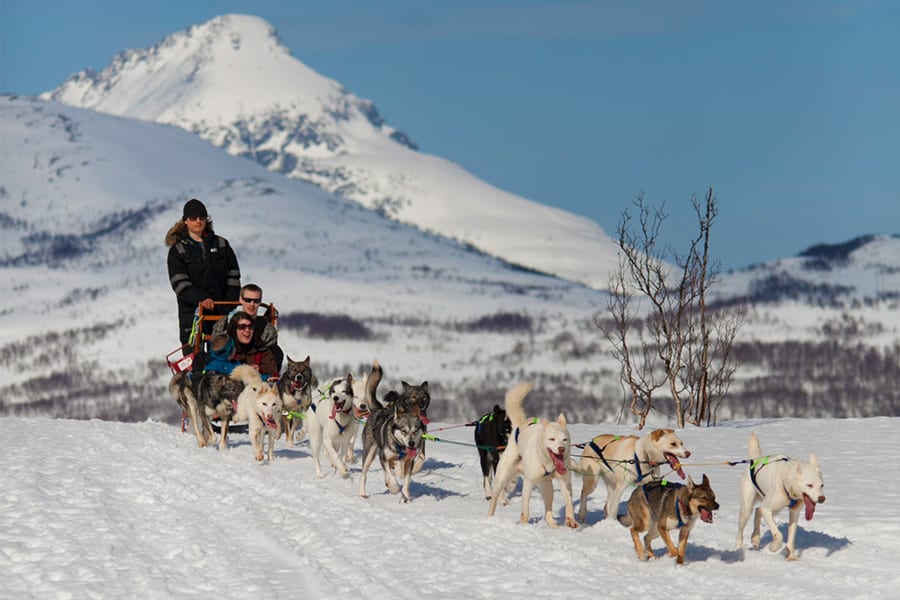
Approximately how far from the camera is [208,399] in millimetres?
15219

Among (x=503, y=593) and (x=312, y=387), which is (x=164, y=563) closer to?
(x=503, y=593)

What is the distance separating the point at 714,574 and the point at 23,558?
488 centimetres

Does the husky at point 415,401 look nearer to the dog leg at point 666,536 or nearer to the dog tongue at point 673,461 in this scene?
the dog tongue at point 673,461

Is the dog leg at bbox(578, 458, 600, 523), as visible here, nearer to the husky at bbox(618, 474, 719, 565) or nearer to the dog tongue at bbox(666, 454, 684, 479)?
the dog tongue at bbox(666, 454, 684, 479)

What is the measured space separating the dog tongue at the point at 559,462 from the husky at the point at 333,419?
3166 millimetres

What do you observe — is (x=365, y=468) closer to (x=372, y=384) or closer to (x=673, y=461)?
(x=372, y=384)

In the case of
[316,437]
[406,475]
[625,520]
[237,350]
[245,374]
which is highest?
[237,350]

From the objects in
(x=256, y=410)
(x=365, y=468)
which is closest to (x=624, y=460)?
(x=365, y=468)

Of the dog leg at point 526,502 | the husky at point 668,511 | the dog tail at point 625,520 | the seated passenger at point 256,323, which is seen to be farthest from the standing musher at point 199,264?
the husky at point 668,511

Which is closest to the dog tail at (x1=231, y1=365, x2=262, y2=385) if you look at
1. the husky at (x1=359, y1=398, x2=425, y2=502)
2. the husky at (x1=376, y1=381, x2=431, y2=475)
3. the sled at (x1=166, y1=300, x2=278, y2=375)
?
the sled at (x1=166, y1=300, x2=278, y2=375)

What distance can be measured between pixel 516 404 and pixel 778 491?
2708 mm

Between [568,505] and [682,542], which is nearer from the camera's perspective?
[682,542]

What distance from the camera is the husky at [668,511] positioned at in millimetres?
9398

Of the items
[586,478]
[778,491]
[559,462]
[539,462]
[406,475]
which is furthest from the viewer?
[406,475]
